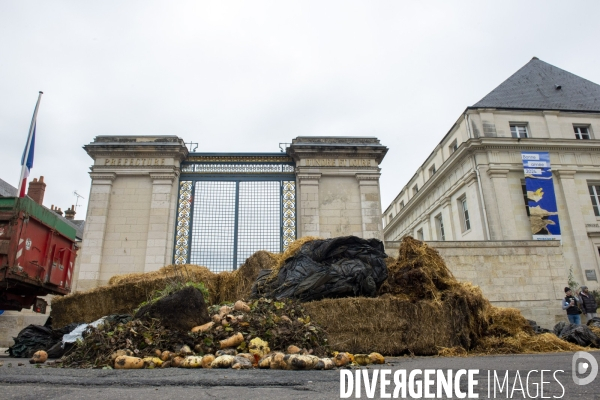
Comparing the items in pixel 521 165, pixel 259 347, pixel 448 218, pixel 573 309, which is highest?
pixel 521 165

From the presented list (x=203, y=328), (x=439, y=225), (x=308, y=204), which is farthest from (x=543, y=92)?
(x=203, y=328)

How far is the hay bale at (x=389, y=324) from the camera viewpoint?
6312 millimetres

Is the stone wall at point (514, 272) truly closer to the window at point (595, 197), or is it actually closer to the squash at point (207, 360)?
the squash at point (207, 360)

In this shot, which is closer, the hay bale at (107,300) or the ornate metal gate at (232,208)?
the hay bale at (107,300)

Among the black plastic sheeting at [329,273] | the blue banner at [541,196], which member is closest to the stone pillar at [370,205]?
the black plastic sheeting at [329,273]

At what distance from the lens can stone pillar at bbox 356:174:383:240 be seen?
12172mm

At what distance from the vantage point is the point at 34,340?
755cm

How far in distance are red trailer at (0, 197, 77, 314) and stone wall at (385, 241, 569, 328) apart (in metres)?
8.28

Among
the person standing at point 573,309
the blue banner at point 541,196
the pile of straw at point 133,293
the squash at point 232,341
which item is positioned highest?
the blue banner at point 541,196

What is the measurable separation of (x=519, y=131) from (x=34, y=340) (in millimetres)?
25624

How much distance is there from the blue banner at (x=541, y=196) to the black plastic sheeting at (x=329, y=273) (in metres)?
17.1

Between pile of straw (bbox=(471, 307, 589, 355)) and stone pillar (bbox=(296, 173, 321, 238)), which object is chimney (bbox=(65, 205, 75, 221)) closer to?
stone pillar (bbox=(296, 173, 321, 238))

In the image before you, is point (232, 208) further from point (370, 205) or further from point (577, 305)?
point (577, 305)

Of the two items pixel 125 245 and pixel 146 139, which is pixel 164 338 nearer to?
pixel 125 245
